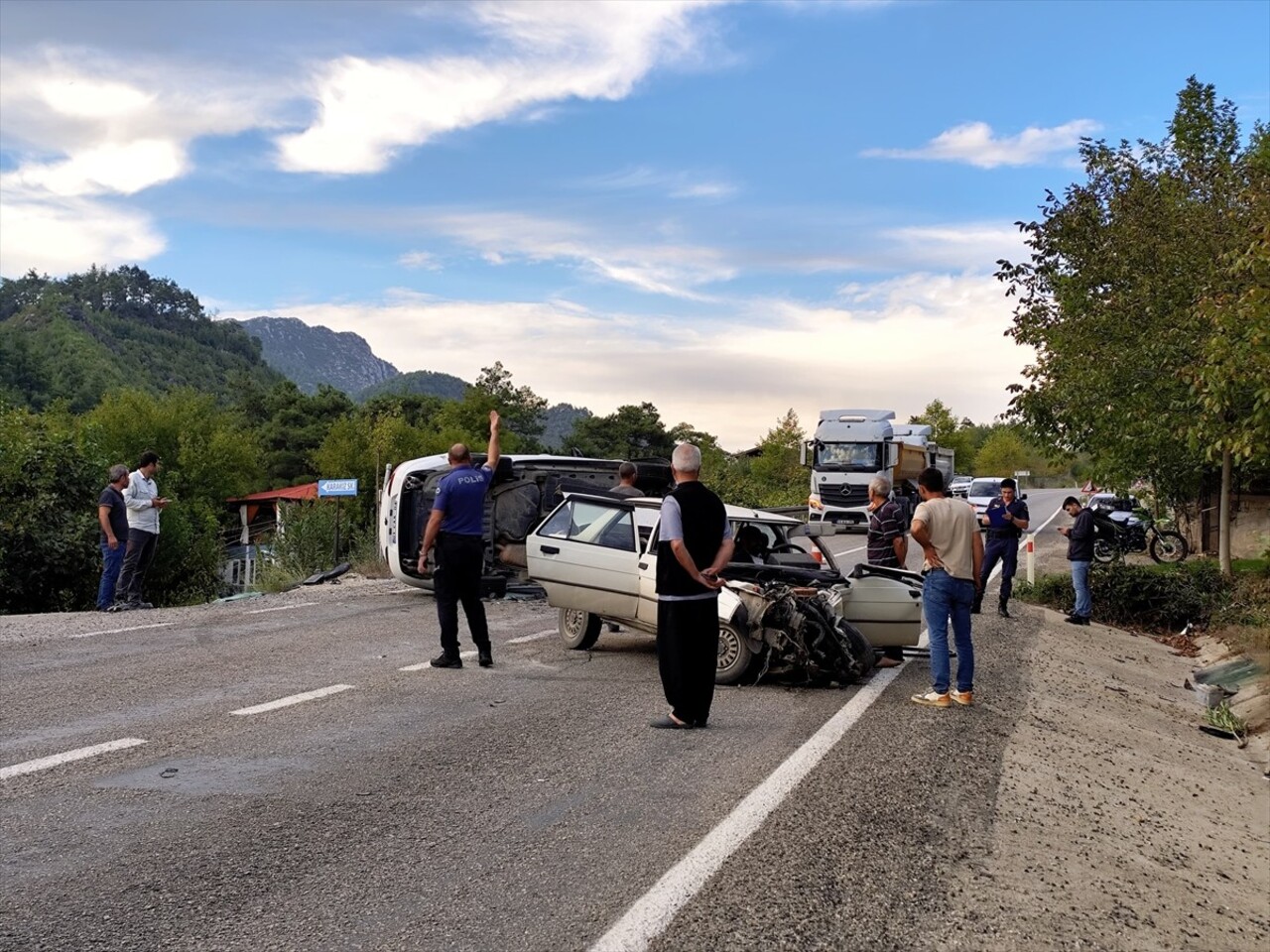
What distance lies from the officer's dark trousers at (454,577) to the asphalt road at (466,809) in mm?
426

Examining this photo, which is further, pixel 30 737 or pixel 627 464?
pixel 627 464

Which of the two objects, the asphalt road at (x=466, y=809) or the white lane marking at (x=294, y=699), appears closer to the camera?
the asphalt road at (x=466, y=809)

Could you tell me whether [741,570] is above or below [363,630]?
above

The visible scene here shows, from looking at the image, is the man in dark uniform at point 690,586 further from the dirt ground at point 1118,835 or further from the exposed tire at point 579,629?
the exposed tire at point 579,629

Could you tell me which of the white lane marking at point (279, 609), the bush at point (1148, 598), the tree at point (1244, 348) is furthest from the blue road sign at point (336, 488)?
the tree at point (1244, 348)

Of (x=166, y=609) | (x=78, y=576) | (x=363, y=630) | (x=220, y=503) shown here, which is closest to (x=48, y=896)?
(x=363, y=630)

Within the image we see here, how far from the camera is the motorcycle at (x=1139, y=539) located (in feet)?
97.4

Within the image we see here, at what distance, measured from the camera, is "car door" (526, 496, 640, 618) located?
10.9m

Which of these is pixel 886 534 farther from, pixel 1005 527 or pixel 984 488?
pixel 984 488

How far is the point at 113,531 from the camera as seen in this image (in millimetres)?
15562

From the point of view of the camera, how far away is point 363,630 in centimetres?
1330

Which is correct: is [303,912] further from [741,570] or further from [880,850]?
[741,570]

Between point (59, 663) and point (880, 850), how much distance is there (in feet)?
26.2

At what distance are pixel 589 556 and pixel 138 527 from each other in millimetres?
7537
